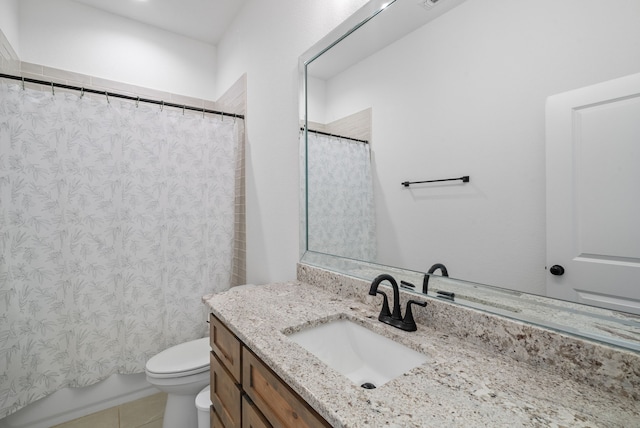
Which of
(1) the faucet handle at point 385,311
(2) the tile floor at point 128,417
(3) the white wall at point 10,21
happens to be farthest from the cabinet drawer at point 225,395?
(3) the white wall at point 10,21

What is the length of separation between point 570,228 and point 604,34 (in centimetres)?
41

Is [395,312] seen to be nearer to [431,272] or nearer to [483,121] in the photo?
[431,272]

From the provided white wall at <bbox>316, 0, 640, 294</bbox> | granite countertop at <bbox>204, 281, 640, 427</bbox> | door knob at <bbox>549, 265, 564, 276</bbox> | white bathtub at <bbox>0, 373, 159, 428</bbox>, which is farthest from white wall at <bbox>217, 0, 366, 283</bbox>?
door knob at <bbox>549, 265, 564, 276</bbox>

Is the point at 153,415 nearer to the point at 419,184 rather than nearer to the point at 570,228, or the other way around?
the point at 419,184

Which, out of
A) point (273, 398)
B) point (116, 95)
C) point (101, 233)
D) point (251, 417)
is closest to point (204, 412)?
point (251, 417)

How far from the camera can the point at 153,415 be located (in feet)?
5.87

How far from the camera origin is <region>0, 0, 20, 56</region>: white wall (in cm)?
172

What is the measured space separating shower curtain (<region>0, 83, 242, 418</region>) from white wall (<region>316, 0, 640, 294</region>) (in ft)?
4.64

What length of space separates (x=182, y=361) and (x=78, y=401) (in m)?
0.78

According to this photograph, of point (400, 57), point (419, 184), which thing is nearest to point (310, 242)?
point (419, 184)

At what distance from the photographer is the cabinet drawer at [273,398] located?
629mm

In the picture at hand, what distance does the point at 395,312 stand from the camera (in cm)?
92

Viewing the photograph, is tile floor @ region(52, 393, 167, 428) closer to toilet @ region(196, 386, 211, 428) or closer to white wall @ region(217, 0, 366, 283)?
toilet @ region(196, 386, 211, 428)

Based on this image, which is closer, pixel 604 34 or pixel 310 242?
pixel 604 34
